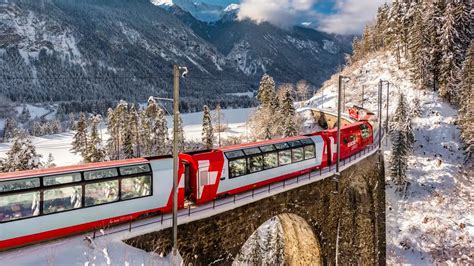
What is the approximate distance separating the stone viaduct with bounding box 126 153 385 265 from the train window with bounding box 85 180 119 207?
6.32ft

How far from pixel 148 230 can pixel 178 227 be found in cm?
141

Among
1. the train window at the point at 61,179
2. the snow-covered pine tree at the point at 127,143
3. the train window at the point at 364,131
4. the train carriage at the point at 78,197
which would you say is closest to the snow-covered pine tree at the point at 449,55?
the train window at the point at 364,131

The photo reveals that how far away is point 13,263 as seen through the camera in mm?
10375

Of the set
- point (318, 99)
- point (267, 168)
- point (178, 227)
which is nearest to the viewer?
point (178, 227)

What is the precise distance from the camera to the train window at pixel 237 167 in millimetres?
17703

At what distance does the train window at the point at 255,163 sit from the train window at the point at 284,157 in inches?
70.6

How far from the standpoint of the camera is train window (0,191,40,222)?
11062 mm

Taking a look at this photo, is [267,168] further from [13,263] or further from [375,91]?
[375,91]

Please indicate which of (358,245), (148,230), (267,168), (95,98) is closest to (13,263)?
(148,230)

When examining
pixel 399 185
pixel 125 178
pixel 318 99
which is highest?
pixel 318 99

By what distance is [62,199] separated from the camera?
39.7 feet

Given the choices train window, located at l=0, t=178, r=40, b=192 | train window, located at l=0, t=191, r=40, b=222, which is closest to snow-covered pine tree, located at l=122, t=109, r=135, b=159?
train window, located at l=0, t=178, r=40, b=192

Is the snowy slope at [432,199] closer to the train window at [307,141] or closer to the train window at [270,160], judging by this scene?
the train window at [307,141]

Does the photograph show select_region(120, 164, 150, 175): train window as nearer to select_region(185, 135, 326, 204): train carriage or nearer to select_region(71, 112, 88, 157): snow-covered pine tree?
select_region(185, 135, 326, 204): train carriage
